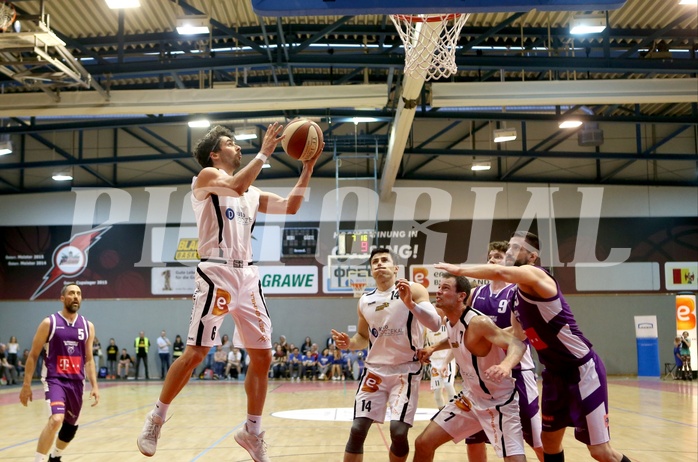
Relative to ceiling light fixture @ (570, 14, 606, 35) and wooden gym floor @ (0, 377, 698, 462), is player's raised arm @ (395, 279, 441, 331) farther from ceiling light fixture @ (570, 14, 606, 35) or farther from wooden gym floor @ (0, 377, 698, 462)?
ceiling light fixture @ (570, 14, 606, 35)

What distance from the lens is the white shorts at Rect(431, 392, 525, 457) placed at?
208 inches

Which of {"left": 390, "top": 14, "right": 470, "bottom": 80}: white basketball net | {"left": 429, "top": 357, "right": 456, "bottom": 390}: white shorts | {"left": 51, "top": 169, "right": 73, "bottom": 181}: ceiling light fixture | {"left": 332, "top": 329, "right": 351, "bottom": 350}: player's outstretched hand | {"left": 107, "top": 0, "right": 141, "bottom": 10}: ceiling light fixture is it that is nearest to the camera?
{"left": 332, "top": 329, "right": 351, "bottom": 350}: player's outstretched hand

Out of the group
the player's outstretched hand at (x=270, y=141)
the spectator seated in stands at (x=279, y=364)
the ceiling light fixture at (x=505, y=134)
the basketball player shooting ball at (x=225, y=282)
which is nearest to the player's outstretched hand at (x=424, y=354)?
the basketball player shooting ball at (x=225, y=282)

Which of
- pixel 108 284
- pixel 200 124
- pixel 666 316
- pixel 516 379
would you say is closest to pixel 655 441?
pixel 516 379

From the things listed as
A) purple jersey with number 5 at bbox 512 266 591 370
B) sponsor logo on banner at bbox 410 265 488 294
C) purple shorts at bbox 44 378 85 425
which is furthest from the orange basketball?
sponsor logo on banner at bbox 410 265 488 294

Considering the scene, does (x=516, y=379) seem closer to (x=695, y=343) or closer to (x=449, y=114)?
(x=449, y=114)

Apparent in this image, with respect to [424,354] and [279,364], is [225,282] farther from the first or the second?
[279,364]

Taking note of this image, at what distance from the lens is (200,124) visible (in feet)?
61.6

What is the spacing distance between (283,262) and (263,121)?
7.07 meters

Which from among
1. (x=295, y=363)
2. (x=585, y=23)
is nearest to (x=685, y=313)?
(x=295, y=363)

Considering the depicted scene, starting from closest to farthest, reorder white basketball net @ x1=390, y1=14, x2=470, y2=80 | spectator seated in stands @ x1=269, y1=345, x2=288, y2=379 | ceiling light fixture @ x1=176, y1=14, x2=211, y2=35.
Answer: white basketball net @ x1=390, y1=14, x2=470, y2=80, ceiling light fixture @ x1=176, y1=14, x2=211, y2=35, spectator seated in stands @ x1=269, y1=345, x2=288, y2=379

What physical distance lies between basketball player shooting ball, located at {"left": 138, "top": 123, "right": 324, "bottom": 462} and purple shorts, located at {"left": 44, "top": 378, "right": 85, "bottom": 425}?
2.74 meters

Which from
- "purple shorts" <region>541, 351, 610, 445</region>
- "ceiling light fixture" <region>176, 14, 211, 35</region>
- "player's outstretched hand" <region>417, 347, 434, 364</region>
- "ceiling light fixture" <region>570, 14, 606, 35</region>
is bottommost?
"purple shorts" <region>541, 351, 610, 445</region>

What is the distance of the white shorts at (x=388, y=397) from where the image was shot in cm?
595
